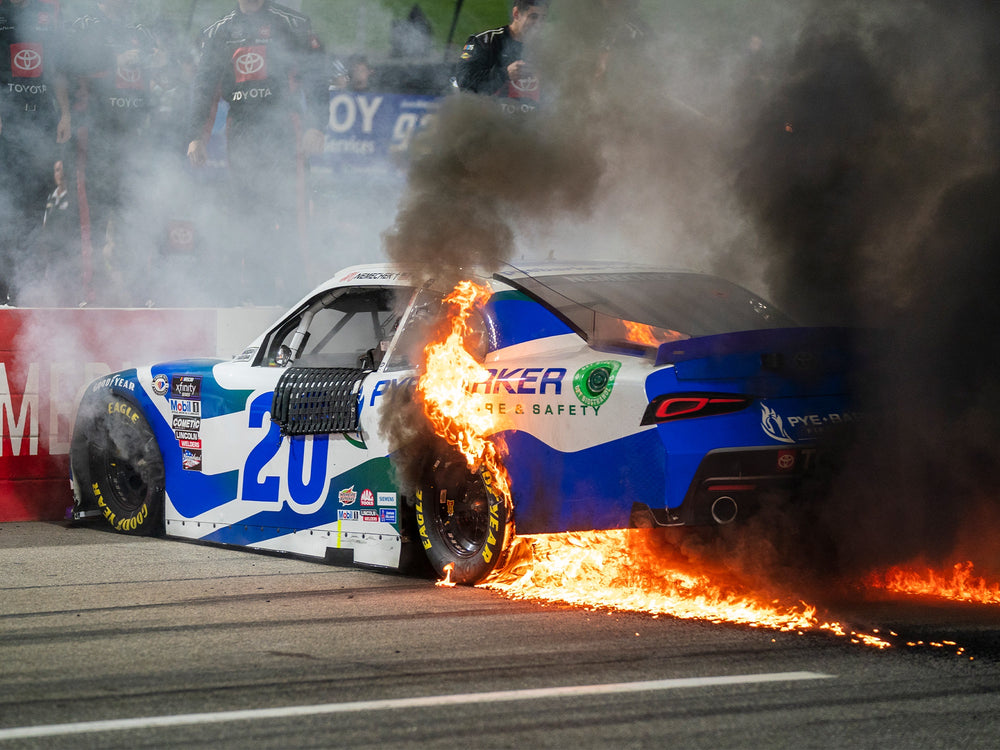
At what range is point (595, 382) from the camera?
5453mm

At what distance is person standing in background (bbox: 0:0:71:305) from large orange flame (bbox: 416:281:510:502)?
6.63 m

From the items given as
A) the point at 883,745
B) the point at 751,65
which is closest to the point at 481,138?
the point at 751,65

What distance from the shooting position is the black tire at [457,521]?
5977 millimetres

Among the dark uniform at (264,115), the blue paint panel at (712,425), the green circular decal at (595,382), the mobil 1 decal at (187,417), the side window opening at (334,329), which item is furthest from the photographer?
the dark uniform at (264,115)

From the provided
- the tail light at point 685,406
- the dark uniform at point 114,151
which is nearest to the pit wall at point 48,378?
the dark uniform at point 114,151

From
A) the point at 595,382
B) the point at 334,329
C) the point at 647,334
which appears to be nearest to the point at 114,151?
the point at 334,329

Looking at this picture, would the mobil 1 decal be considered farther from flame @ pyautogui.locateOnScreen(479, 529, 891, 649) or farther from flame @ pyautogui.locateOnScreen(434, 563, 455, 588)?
flame @ pyautogui.locateOnScreen(479, 529, 891, 649)

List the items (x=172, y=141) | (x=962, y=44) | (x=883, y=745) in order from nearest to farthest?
1. (x=883, y=745)
2. (x=962, y=44)
3. (x=172, y=141)

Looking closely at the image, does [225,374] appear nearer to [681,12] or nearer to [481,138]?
[481,138]

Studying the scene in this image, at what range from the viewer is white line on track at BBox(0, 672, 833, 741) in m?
3.79

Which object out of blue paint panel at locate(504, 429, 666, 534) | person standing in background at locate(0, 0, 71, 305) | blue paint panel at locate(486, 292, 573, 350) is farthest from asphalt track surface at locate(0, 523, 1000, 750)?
person standing in background at locate(0, 0, 71, 305)

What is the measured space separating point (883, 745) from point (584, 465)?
6.73ft

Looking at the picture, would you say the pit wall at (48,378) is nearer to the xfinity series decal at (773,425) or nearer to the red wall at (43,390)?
the red wall at (43,390)

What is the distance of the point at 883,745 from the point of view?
11.9ft
